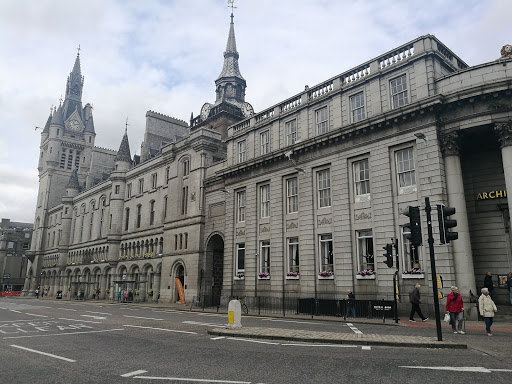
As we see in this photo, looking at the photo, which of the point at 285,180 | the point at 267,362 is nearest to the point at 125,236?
the point at 285,180

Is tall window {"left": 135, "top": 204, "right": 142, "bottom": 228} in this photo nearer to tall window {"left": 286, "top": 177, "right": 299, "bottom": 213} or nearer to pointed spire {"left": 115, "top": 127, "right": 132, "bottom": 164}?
pointed spire {"left": 115, "top": 127, "right": 132, "bottom": 164}

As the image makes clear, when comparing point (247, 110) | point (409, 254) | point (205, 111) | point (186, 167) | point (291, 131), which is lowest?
point (409, 254)

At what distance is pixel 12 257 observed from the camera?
102875 mm

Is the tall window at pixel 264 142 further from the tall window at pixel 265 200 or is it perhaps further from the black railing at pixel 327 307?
the black railing at pixel 327 307

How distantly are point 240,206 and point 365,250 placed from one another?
12667 mm

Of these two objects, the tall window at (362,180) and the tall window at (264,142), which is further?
the tall window at (264,142)

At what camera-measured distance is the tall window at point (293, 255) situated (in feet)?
88.1

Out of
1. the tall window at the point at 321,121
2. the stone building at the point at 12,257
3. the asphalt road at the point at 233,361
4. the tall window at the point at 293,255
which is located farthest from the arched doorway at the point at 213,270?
the stone building at the point at 12,257

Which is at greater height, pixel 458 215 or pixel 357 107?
pixel 357 107

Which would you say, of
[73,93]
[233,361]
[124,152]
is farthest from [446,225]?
[73,93]

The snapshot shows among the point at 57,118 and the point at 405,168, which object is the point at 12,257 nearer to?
the point at 57,118

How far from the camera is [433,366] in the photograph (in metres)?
8.30

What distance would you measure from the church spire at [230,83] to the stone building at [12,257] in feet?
254

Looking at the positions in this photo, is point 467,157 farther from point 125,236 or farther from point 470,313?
point 125,236
